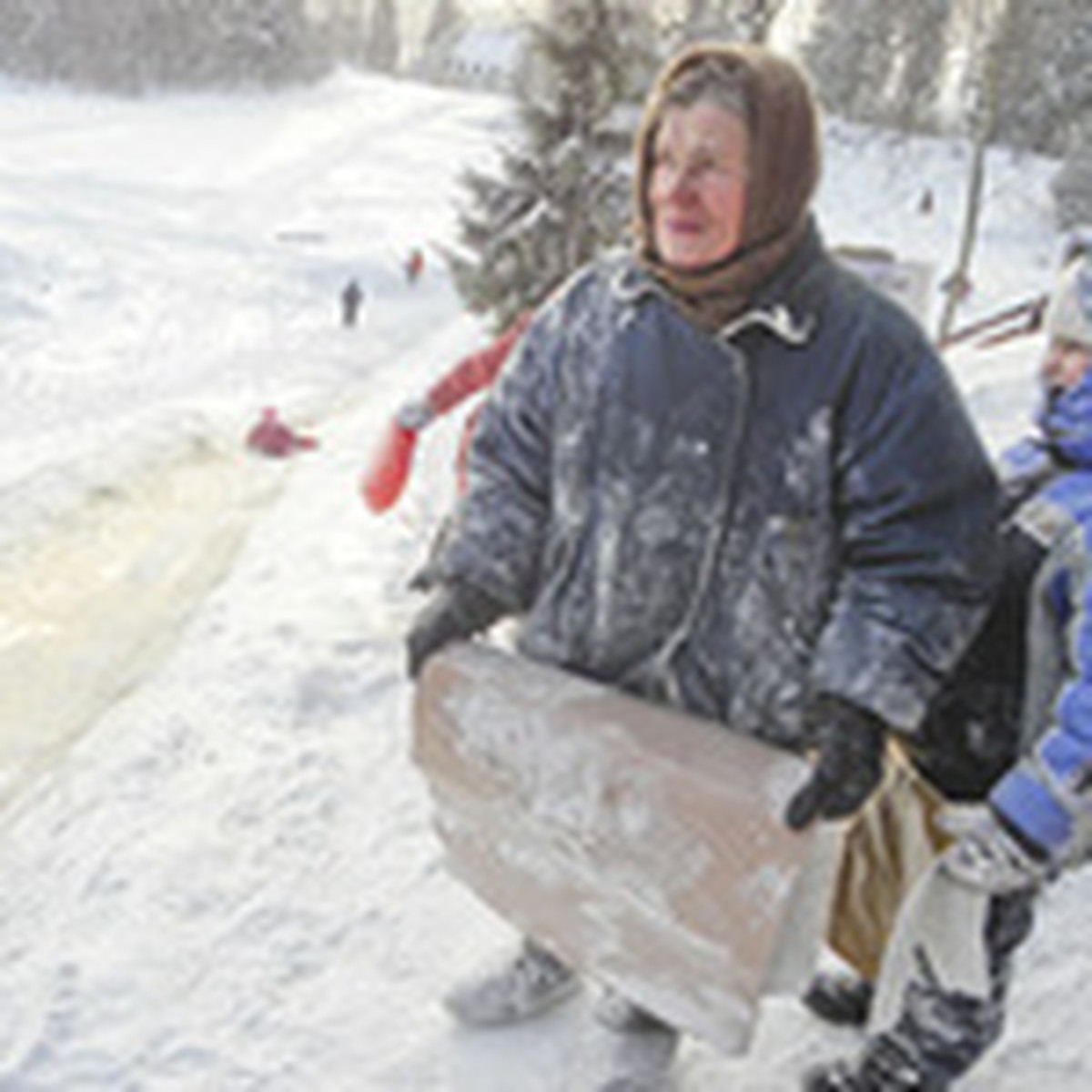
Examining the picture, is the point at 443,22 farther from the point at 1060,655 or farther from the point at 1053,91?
the point at 1060,655

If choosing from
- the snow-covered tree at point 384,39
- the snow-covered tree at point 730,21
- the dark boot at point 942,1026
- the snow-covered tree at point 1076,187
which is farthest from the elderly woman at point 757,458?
the snow-covered tree at point 384,39

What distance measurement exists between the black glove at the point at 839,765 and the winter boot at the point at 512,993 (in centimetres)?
108

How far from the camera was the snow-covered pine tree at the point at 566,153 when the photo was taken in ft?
30.5

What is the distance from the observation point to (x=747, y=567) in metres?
1.96

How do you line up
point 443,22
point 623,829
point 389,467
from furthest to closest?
point 443,22
point 389,467
point 623,829

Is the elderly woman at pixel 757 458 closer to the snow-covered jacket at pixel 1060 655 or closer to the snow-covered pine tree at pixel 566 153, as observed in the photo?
the snow-covered jacket at pixel 1060 655

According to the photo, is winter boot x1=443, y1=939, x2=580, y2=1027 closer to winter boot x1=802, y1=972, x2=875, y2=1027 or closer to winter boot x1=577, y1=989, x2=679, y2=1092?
winter boot x1=577, y1=989, x2=679, y2=1092

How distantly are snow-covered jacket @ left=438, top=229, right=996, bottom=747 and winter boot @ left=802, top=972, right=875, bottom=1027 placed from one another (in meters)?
0.95

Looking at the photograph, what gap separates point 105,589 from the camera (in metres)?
6.50

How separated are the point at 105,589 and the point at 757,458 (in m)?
5.50

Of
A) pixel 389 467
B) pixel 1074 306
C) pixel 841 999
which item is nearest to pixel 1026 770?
pixel 1074 306

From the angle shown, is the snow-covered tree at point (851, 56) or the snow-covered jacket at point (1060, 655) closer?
the snow-covered jacket at point (1060, 655)

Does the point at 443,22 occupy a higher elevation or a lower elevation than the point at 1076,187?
higher

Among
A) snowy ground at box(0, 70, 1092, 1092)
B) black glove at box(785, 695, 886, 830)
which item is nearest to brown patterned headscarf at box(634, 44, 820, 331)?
black glove at box(785, 695, 886, 830)
